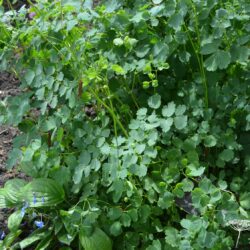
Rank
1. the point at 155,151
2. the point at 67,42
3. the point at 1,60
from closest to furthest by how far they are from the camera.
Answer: the point at 155,151 → the point at 67,42 → the point at 1,60

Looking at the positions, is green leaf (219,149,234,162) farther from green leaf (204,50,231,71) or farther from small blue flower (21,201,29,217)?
small blue flower (21,201,29,217)

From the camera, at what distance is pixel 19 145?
2469 mm

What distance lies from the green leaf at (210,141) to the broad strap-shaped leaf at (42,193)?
23.7 inches

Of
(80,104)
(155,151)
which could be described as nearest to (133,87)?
(80,104)

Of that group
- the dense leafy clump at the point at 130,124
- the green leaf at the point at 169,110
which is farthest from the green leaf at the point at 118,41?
the green leaf at the point at 169,110

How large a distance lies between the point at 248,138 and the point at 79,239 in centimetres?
78

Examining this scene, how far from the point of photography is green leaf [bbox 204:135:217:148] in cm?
233

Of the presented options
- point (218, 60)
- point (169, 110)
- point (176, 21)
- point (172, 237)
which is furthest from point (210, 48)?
point (172, 237)

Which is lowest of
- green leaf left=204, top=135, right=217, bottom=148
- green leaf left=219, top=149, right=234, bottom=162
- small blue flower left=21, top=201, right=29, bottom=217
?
small blue flower left=21, top=201, right=29, bottom=217

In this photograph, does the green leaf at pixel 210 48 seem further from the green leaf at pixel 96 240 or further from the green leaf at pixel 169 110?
the green leaf at pixel 96 240

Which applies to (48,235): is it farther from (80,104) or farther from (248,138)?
(248,138)

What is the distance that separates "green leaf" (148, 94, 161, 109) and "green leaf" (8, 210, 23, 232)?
0.69 metres

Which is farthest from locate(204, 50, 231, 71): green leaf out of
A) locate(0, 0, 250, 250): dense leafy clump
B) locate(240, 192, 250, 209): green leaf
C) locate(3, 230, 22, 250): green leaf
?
locate(3, 230, 22, 250): green leaf

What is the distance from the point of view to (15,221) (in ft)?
8.09
